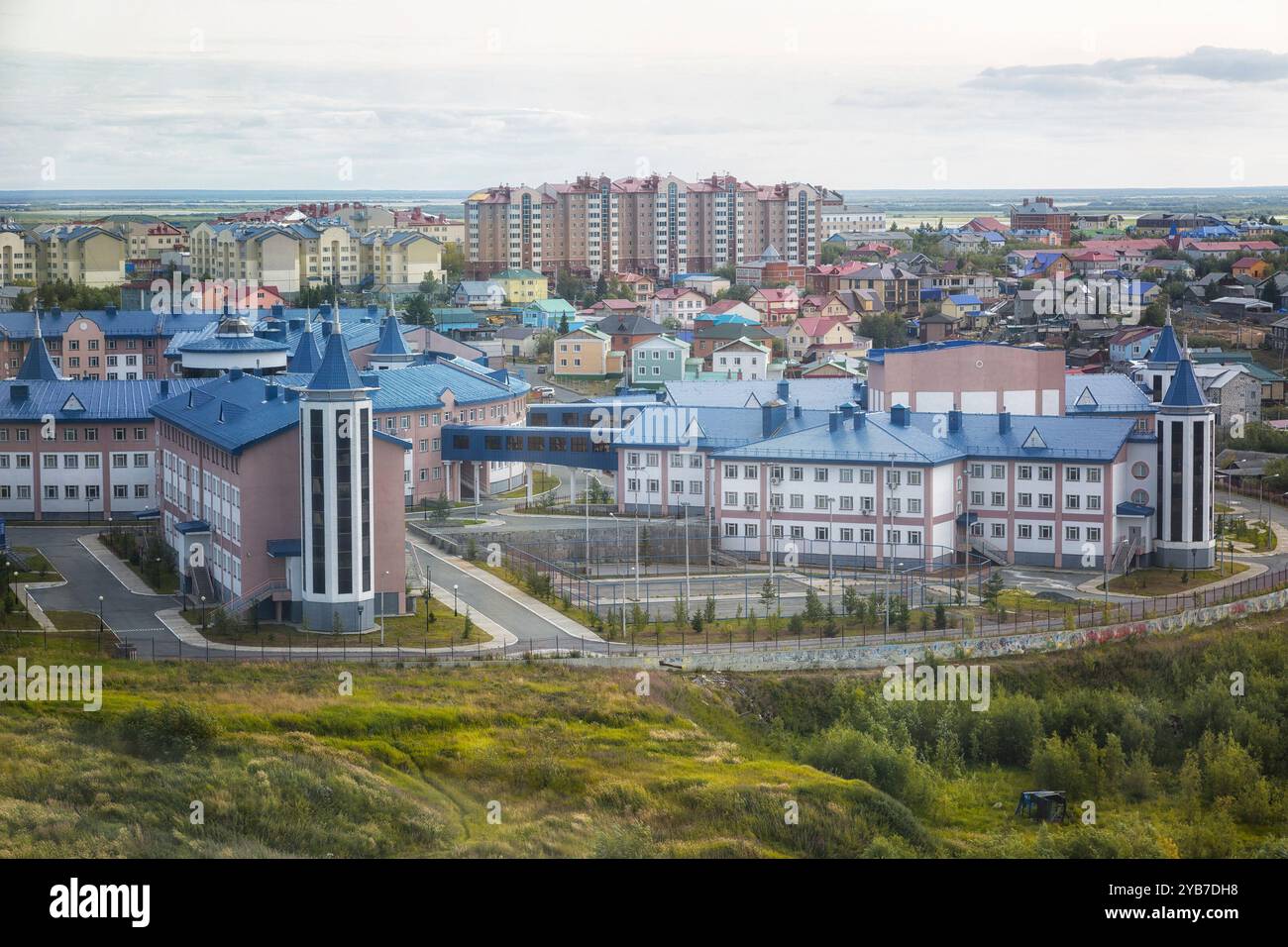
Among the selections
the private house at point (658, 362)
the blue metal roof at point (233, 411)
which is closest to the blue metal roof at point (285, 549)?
the blue metal roof at point (233, 411)

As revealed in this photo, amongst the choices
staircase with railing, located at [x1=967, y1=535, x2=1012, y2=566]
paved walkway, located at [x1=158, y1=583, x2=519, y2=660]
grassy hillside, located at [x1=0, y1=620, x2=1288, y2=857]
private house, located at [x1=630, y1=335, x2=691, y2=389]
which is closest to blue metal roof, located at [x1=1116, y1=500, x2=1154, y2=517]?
staircase with railing, located at [x1=967, y1=535, x2=1012, y2=566]

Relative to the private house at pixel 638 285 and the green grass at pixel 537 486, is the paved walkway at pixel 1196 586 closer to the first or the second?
the green grass at pixel 537 486

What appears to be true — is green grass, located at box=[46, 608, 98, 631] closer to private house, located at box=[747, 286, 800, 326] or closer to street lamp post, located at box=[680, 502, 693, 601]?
street lamp post, located at box=[680, 502, 693, 601]

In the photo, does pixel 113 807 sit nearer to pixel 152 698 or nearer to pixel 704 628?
pixel 152 698

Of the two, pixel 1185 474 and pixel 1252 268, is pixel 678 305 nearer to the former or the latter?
pixel 1252 268

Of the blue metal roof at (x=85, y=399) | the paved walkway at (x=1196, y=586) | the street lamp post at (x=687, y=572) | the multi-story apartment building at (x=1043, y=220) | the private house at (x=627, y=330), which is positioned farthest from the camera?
the multi-story apartment building at (x=1043, y=220)
